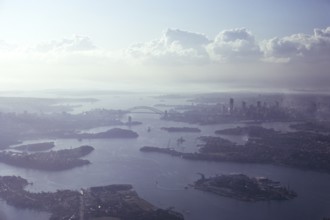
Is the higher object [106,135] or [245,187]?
[106,135]

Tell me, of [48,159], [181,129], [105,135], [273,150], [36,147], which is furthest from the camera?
[181,129]

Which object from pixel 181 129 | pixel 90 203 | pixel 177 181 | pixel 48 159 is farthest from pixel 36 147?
pixel 90 203

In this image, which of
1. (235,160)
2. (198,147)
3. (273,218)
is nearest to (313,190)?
(273,218)

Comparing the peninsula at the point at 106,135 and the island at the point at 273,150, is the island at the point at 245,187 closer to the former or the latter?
the island at the point at 273,150

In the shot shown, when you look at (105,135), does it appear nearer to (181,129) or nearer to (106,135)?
(106,135)

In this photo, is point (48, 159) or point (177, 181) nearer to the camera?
point (177, 181)

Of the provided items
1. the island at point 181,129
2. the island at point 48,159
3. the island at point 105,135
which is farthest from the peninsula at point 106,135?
the island at point 48,159

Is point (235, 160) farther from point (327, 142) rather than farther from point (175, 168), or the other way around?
point (327, 142)
